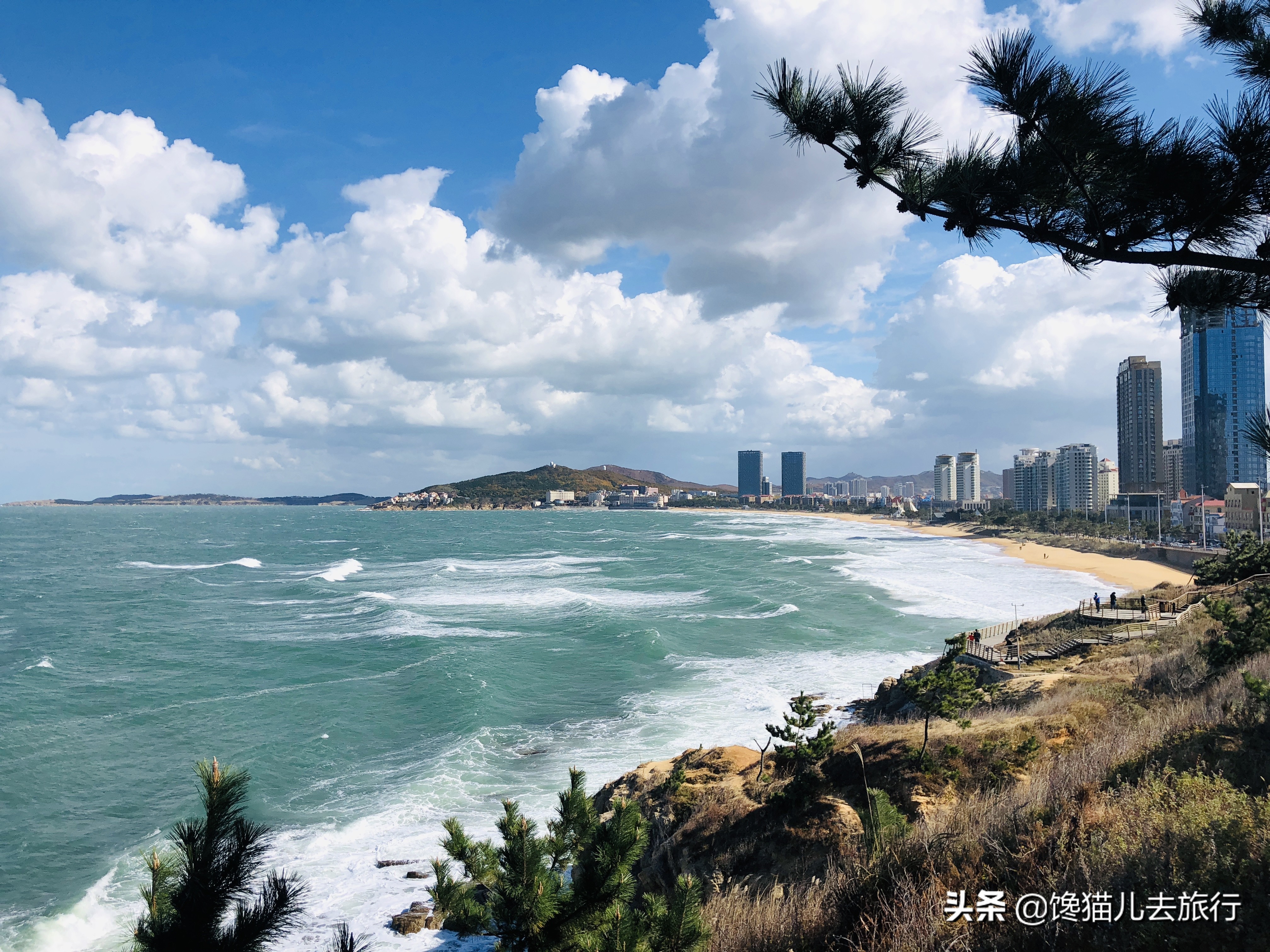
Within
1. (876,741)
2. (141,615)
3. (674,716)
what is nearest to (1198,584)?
(674,716)

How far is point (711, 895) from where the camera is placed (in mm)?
7289

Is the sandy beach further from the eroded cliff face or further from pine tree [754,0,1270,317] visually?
pine tree [754,0,1270,317]

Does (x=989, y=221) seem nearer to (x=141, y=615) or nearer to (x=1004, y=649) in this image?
(x=1004, y=649)

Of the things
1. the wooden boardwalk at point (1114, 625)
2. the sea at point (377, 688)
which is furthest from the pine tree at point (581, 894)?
the wooden boardwalk at point (1114, 625)

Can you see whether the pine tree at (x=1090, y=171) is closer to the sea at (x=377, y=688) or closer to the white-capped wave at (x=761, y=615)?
the sea at (x=377, y=688)

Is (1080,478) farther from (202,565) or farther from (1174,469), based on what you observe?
(202,565)

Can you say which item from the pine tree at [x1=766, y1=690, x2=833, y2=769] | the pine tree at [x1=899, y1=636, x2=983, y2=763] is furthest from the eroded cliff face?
the pine tree at [x1=899, y1=636, x2=983, y2=763]

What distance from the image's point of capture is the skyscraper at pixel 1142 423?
13300 centimetres

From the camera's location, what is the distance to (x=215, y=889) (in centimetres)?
363

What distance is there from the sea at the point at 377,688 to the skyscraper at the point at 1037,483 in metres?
119

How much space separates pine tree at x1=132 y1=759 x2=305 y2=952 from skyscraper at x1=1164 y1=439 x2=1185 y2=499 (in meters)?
156

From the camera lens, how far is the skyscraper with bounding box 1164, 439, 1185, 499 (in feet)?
417

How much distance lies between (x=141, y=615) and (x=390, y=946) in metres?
38.9

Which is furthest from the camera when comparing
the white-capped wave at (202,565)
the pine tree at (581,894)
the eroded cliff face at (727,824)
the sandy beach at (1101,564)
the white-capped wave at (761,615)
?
the white-capped wave at (202,565)
